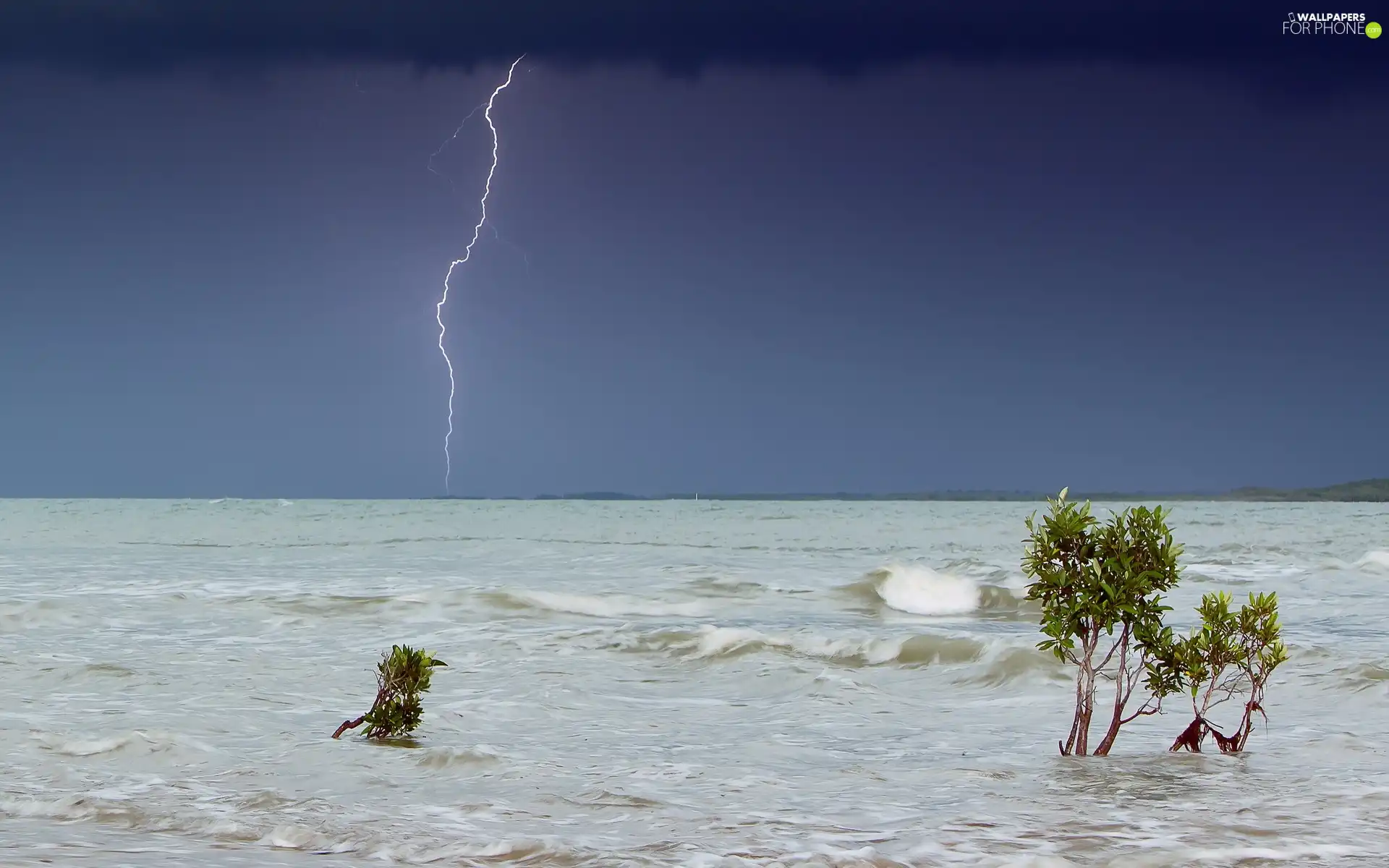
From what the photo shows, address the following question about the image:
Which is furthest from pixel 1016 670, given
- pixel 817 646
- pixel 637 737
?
pixel 637 737

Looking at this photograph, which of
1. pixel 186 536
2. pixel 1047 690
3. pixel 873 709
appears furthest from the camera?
pixel 186 536

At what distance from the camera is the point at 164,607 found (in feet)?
95.8

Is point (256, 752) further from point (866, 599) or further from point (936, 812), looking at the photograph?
point (866, 599)

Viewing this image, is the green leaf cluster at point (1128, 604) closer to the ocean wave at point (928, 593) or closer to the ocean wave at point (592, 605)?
the ocean wave at point (592, 605)

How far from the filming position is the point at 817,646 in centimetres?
2350

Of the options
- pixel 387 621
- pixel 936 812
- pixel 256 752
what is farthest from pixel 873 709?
pixel 387 621

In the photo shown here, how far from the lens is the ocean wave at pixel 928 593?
111ft

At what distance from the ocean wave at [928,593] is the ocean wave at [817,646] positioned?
8.71 meters

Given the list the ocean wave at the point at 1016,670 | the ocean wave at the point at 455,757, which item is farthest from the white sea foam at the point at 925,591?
the ocean wave at the point at 455,757

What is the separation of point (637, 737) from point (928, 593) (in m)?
23.5

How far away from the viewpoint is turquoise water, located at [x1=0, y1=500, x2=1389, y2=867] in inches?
355

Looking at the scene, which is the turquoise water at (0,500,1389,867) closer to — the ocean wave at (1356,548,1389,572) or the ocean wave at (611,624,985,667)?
the ocean wave at (611,624,985,667)

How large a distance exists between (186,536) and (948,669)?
→ 204 ft

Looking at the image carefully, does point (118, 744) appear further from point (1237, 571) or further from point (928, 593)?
point (1237, 571)
